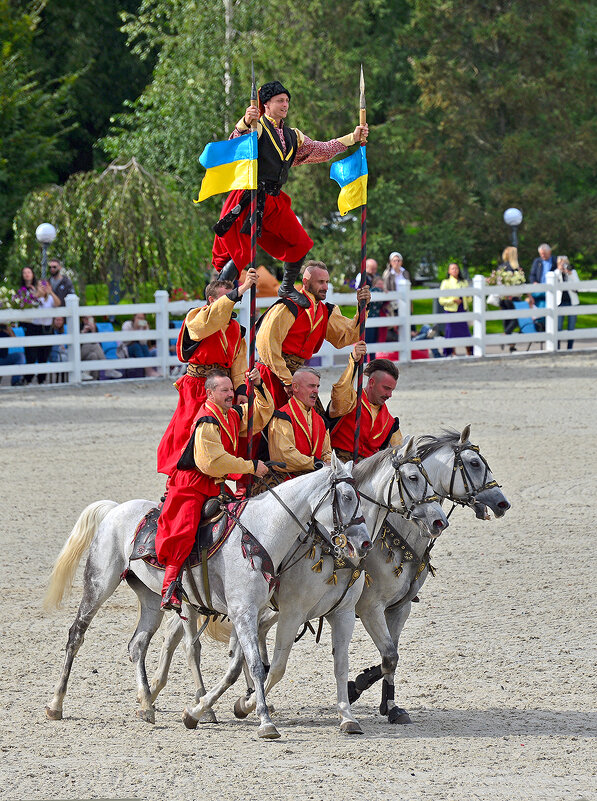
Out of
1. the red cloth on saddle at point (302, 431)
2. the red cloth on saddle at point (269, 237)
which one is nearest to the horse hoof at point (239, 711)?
the red cloth on saddle at point (302, 431)

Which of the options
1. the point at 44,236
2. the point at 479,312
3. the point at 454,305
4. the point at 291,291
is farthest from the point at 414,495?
the point at 44,236

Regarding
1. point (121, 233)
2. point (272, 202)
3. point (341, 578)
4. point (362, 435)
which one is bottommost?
point (341, 578)

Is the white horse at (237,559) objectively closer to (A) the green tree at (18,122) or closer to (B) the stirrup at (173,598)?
(B) the stirrup at (173,598)

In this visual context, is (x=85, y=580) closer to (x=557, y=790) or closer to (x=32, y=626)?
(x=32, y=626)

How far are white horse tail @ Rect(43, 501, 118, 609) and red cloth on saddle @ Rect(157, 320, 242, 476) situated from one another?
468 mm

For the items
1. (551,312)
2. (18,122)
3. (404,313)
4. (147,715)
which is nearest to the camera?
(147,715)

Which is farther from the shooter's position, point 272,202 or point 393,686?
point 272,202

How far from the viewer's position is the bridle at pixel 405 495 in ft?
22.9

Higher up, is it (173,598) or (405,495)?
(405,495)

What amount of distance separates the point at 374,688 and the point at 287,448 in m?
1.73

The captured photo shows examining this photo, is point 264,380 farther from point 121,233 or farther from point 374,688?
point 121,233

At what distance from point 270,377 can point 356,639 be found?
80.1 inches

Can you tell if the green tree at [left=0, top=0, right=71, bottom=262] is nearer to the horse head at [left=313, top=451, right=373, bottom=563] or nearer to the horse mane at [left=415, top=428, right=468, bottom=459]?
the horse mane at [left=415, top=428, right=468, bottom=459]

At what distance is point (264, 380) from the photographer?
788 cm
